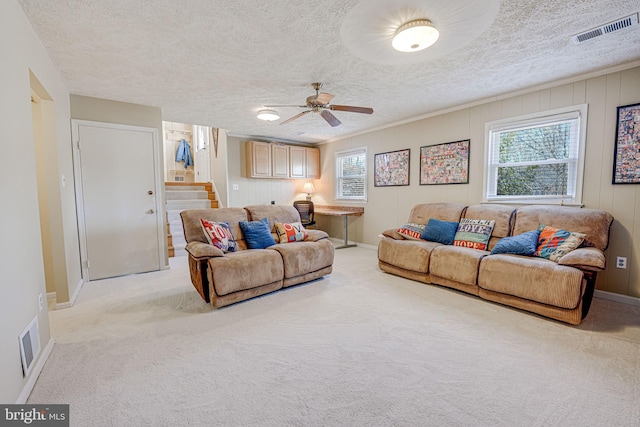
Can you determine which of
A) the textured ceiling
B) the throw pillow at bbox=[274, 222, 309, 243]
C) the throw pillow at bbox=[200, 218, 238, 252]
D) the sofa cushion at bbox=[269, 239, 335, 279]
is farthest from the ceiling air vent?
the throw pillow at bbox=[200, 218, 238, 252]

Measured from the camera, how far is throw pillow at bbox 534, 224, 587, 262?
2.69m

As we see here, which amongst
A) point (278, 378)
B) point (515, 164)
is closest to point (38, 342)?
point (278, 378)

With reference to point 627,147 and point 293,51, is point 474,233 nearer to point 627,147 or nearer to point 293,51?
point 627,147

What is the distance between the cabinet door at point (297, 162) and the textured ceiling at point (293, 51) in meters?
2.41

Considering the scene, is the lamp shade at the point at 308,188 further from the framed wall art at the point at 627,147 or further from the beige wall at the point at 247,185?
the framed wall art at the point at 627,147

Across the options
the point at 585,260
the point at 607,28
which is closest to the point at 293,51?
the point at 607,28

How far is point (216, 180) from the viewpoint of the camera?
645cm

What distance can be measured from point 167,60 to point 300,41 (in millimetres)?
1294

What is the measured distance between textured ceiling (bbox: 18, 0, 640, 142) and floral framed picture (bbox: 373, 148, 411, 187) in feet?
3.91

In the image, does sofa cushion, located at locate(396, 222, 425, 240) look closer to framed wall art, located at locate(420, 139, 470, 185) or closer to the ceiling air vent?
framed wall art, located at locate(420, 139, 470, 185)

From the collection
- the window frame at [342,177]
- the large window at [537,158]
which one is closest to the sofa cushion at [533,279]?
the large window at [537,158]

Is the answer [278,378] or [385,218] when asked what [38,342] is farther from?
[385,218]

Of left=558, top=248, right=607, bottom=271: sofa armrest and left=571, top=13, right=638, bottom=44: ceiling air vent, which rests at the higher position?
left=571, top=13, right=638, bottom=44: ceiling air vent

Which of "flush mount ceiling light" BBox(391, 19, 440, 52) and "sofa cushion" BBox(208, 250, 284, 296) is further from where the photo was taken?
"sofa cushion" BBox(208, 250, 284, 296)
